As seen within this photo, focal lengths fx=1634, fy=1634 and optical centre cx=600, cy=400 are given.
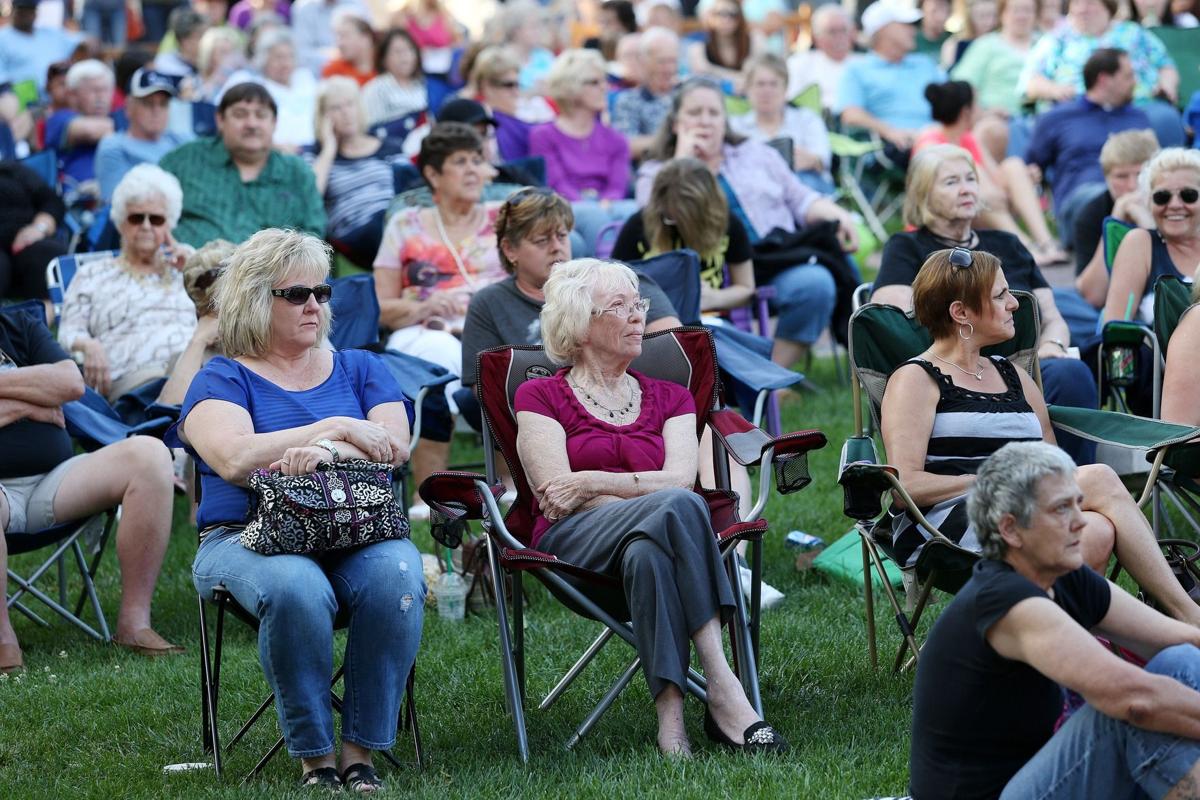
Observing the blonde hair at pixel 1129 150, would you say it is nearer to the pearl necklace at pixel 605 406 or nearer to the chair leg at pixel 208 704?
the pearl necklace at pixel 605 406

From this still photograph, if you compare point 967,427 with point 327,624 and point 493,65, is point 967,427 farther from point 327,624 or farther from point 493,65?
Answer: point 493,65

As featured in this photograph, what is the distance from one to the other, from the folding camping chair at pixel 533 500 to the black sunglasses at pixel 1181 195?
2303 millimetres

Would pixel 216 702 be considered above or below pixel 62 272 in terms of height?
below

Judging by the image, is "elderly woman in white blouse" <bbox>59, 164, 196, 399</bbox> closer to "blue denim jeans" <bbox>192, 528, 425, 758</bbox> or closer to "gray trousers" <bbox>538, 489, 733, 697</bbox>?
"blue denim jeans" <bbox>192, 528, 425, 758</bbox>

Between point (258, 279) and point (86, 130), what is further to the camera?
point (86, 130)

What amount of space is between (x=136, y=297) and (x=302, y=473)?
291 centimetres

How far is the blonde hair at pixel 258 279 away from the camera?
441 cm

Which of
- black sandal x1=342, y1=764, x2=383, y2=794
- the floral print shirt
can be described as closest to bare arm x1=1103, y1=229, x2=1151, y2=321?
black sandal x1=342, y1=764, x2=383, y2=794

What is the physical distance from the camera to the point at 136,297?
22.1ft

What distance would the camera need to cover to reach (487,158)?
27.0 feet

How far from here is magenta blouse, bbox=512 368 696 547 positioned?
15.2ft

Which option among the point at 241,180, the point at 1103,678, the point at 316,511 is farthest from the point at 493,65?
the point at 1103,678

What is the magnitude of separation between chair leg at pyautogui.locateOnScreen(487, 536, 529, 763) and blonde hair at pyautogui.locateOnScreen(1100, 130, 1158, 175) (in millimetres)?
4348

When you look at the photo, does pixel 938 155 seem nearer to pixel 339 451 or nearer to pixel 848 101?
pixel 339 451
